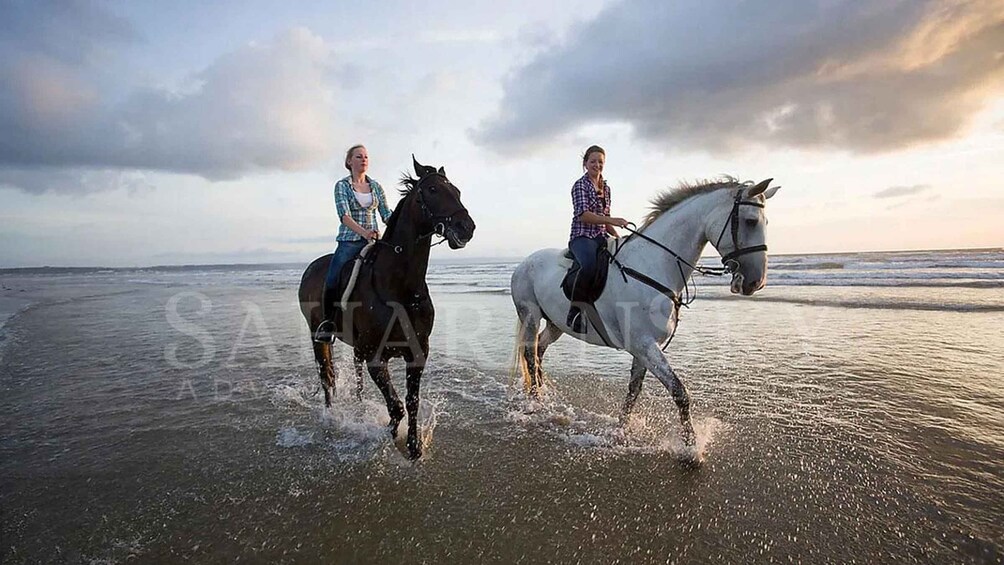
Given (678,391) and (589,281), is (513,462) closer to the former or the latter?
(678,391)

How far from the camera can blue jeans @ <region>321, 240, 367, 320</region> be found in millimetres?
4441

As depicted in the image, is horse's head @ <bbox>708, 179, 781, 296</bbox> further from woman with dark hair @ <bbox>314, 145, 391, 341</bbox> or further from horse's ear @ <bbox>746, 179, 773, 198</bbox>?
woman with dark hair @ <bbox>314, 145, 391, 341</bbox>

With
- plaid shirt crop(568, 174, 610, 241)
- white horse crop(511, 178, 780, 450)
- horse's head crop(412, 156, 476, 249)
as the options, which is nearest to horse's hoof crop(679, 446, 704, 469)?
white horse crop(511, 178, 780, 450)

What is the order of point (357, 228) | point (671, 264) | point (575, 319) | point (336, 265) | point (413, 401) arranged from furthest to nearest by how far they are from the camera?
point (575, 319)
point (336, 265)
point (671, 264)
point (357, 228)
point (413, 401)

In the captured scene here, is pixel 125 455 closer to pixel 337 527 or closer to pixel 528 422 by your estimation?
pixel 337 527

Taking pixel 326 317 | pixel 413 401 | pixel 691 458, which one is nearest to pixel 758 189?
pixel 691 458

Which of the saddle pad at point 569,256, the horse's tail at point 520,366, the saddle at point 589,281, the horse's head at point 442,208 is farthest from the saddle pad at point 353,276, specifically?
the horse's tail at point 520,366

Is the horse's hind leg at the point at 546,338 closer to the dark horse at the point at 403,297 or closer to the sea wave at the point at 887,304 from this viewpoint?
the dark horse at the point at 403,297

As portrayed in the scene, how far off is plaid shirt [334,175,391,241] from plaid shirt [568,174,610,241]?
2.00 m

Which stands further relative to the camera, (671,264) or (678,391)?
(671,264)

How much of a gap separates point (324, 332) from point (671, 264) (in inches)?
140

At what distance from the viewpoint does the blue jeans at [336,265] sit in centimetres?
444

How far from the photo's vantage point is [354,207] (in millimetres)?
4492

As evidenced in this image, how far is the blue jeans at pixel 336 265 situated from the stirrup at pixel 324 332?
10 cm
